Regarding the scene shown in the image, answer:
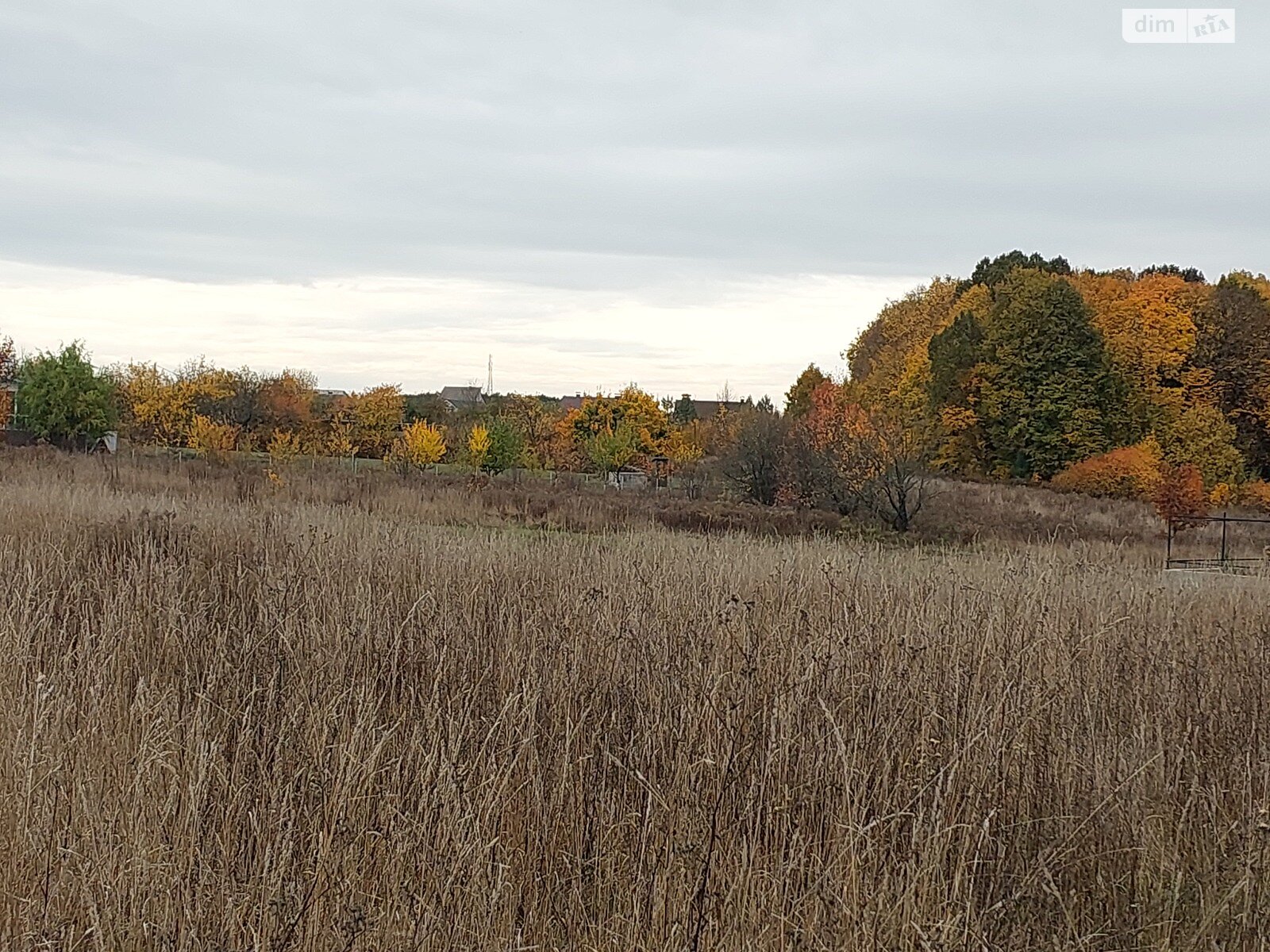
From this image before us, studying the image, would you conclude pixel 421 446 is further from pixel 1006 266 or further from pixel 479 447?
pixel 1006 266

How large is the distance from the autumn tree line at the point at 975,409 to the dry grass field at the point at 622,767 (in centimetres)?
2364

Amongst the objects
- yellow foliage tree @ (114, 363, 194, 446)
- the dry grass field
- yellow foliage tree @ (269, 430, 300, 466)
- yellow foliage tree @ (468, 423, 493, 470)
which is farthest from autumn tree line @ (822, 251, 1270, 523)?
the dry grass field

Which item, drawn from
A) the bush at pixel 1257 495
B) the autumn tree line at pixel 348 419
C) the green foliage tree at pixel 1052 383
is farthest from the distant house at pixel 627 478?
the bush at pixel 1257 495

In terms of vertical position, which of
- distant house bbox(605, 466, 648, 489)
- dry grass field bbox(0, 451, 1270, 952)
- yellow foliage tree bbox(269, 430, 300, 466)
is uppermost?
yellow foliage tree bbox(269, 430, 300, 466)

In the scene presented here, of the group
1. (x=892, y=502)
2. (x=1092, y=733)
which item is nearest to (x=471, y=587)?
(x=1092, y=733)

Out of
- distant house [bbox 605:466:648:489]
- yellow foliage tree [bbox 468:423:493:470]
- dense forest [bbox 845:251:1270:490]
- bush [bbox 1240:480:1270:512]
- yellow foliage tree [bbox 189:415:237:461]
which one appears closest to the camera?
yellow foliage tree [bbox 189:415:237:461]

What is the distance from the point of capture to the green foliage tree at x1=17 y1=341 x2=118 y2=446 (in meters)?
39.6

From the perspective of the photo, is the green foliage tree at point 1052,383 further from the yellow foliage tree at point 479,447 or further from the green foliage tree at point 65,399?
the green foliage tree at point 65,399

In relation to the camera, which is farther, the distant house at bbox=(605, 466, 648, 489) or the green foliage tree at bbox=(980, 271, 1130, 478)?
the green foliage tree at bbox=(980, 271, 1130, 478)

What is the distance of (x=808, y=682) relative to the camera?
445 cm

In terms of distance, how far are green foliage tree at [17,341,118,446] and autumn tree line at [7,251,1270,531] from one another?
2.6 inches

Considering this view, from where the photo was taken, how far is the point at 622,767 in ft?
12.6

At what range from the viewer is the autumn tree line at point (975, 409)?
40.0m

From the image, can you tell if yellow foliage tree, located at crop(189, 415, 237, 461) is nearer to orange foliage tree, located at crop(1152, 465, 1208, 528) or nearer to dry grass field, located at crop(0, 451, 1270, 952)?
orange foliage tree, located at crop(1152, 465, 1208, 528)
